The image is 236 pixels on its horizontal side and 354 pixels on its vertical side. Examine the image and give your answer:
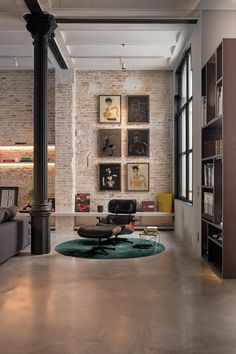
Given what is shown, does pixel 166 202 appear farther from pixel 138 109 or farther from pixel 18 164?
pixel 18 164

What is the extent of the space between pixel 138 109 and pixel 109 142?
1177 mm

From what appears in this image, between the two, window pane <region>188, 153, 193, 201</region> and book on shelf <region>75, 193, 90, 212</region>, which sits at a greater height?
window pane <region>188, 153, 193, 201</region>

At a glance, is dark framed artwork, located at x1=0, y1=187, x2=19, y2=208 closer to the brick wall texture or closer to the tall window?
the brick wall texture

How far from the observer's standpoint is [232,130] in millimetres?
4992

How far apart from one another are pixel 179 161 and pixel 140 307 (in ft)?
20.2

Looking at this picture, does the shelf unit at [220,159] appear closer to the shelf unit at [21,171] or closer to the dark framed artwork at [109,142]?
the dark framed artwork at [109,142]

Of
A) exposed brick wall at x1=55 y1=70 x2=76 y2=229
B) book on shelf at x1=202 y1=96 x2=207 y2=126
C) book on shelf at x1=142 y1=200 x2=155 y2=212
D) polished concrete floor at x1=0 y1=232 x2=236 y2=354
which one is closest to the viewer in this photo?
polished concrete floor at x1=0 y1=232 x2=236 y2=354

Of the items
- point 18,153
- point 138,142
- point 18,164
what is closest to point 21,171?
point 18,164

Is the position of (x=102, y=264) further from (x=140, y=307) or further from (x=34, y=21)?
(x=34, y=21)

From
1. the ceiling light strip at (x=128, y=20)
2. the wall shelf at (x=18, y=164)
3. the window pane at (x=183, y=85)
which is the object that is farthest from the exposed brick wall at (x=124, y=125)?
the ceiling light strip at (x=128, y=20)

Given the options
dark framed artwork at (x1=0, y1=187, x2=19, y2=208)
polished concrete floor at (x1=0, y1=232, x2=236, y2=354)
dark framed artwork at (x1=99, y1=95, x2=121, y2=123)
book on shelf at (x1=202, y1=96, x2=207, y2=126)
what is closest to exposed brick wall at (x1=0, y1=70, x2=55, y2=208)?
dark framed artwork at (x1=0, y1=187, x2=19, y2=208)

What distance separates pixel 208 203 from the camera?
598 cm

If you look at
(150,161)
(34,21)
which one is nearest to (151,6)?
(34,21)

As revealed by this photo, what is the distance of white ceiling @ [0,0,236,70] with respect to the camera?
650 centimetres
